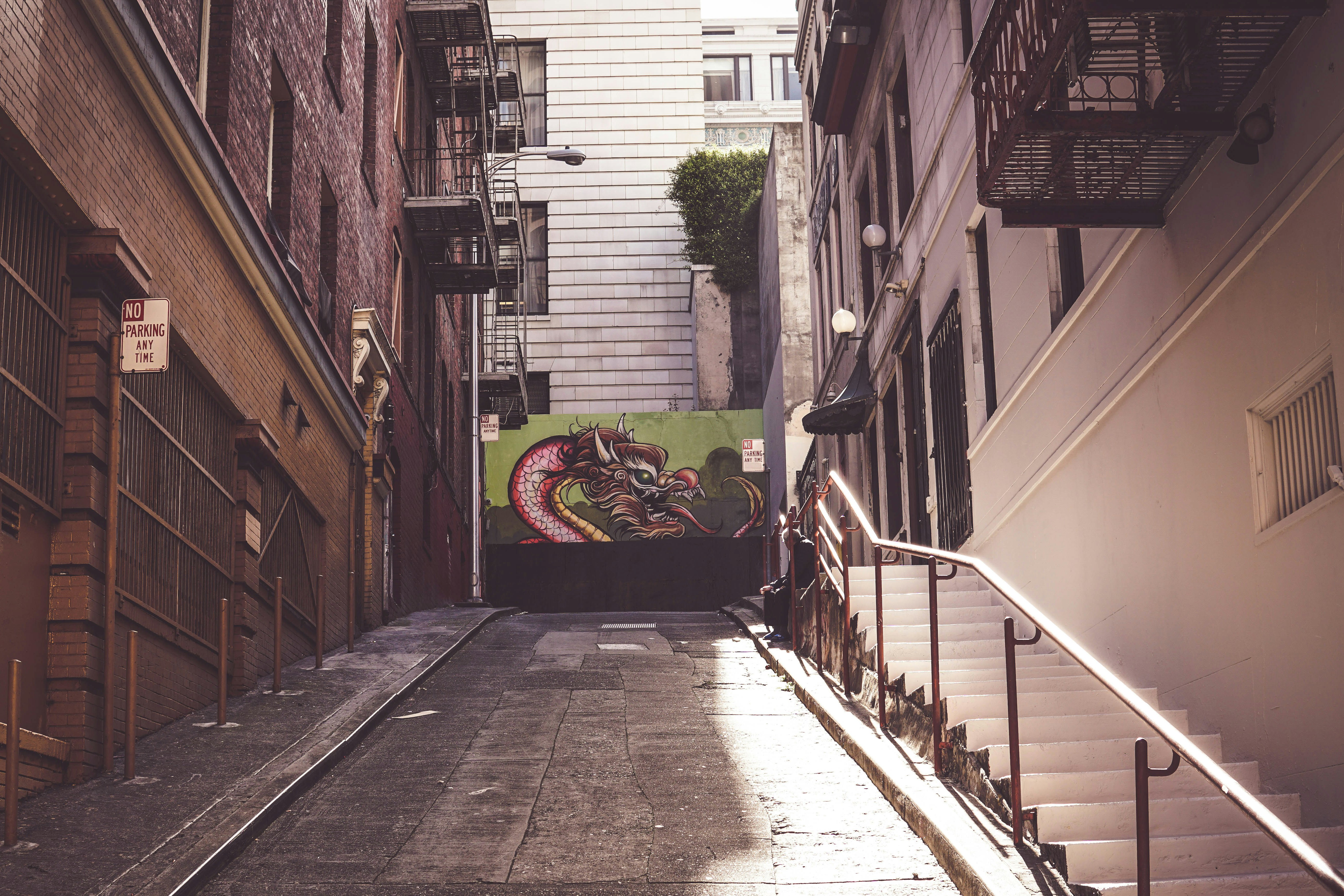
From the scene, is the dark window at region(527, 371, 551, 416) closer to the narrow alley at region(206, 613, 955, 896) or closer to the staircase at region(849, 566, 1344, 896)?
the narrow alley at region(206, 613, 955, 896)

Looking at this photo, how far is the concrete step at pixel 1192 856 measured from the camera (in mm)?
5824

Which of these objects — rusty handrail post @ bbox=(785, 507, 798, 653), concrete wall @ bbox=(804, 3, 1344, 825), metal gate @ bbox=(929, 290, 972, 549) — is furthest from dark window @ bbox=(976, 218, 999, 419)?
rusty handrail post @ bbox=(785, 507, 798, 653)

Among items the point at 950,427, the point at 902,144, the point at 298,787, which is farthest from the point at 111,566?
the point at 902,144

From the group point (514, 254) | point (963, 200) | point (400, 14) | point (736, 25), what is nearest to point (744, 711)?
point (963, 200)

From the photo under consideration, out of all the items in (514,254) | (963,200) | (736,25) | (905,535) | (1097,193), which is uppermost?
(736,25)

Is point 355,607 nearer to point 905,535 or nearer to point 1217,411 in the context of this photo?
point 905,535

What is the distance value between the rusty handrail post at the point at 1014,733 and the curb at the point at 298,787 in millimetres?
3816

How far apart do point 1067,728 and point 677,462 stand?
26.5m

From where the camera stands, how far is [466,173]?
98.2ft

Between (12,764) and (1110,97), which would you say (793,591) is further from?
(12,764)

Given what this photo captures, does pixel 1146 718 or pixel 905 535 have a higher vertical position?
pixel 905 535

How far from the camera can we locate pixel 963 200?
1320cm

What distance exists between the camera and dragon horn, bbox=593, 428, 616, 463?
3438cm

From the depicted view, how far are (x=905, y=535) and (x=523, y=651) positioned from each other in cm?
499
